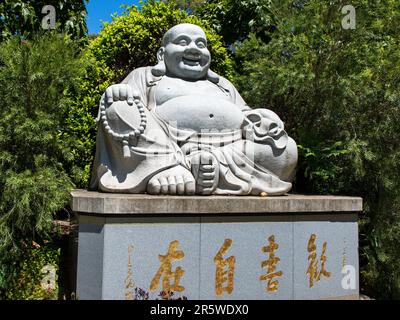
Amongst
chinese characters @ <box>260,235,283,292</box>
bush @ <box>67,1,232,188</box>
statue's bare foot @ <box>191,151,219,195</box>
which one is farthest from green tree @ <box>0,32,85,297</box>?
chinese characters @ <box>260,235,283,292</box>

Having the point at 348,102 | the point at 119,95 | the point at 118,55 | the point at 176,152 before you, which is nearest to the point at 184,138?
the point at 176,152

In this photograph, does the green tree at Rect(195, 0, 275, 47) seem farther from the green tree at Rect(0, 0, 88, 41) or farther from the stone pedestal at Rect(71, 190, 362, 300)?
the stone pedestal at Rect(71, 190, 362, 300)

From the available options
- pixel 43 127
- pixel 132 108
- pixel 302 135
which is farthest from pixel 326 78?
pixel 43 127

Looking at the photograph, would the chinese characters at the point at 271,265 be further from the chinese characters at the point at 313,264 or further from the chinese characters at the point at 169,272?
the chinese characters at the point at 169,272

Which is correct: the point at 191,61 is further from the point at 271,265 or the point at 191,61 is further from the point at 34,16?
the point at 34,16

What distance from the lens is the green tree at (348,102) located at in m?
5.43

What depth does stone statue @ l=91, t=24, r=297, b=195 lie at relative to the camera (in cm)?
394

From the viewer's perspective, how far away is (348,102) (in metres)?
5.78

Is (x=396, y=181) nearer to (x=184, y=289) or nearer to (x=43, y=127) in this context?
(x=184, y=289)

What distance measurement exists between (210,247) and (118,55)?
3744 millimetres

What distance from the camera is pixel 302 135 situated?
5879 millimetres

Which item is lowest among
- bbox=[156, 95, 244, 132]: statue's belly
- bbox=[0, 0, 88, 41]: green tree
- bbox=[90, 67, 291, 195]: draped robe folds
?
bbox=[90, 67, 291, 195]: draped robe folds

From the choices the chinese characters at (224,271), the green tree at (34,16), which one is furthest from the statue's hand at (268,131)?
the green tree at (34,16)

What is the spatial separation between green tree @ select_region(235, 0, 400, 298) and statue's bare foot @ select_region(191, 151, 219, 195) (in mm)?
2091
